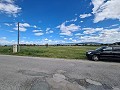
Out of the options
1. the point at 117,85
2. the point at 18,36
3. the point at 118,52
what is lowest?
the point at 117,85

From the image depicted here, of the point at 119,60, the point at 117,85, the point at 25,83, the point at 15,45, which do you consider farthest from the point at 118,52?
the point at 15,45

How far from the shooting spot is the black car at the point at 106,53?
14671 millimetres

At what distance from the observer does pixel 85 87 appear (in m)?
5.68

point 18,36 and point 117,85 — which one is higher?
point 18,36

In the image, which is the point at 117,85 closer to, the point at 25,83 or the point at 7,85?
the point at 25,83

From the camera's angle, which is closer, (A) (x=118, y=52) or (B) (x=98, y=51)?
(A) (x=118, y=52)

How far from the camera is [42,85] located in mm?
5828

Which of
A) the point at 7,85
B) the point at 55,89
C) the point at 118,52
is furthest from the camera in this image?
the point at 118,52

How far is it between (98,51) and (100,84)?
986cm

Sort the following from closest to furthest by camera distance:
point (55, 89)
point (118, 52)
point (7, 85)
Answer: point (55, 89) < point (7, 85) < point (118, 52)

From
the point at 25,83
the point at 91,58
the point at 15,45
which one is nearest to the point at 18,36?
the point at 15,45

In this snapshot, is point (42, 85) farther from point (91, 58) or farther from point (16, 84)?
point (91, 58)

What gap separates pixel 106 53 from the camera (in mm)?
15055

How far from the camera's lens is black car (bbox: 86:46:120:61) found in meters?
14.7
